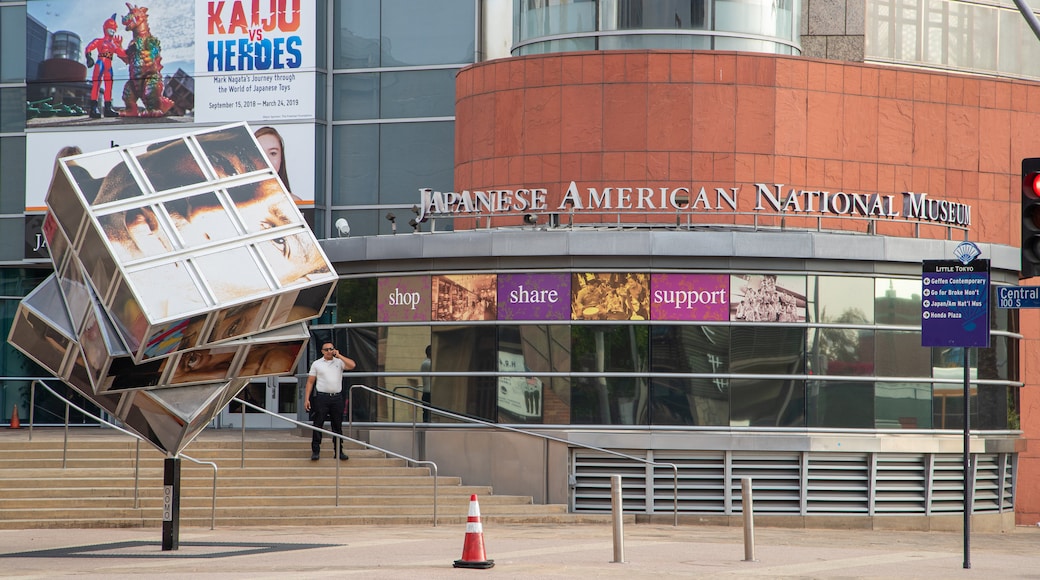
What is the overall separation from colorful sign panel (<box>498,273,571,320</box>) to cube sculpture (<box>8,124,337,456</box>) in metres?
8.36

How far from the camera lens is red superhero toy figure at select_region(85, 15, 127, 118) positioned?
114 feet

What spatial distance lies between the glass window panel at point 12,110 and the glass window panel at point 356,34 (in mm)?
7824

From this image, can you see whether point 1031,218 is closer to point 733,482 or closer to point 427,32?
point 733,482

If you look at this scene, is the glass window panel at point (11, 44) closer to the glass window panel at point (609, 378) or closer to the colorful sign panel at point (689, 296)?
the glass window panel at point (609, 378)

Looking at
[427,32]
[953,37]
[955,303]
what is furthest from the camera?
[427,32]

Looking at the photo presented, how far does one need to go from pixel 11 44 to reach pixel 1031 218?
90.5 feet

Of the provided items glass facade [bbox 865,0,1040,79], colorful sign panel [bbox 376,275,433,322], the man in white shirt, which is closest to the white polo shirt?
the man in white shirt

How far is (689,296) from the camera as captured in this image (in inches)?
920

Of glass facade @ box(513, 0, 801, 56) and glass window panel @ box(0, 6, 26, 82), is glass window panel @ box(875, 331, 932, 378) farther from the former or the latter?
glass window panel @ box(0, 6, 26, 82)

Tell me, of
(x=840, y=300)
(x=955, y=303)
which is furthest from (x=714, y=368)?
(x=955, y=303)

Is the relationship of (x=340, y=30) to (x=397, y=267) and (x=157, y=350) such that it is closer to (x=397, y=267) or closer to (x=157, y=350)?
(x=397, y=267)

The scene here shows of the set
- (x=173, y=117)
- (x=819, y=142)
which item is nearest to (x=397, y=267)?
(x=819, y=142)

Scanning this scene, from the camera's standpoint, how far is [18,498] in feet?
67.6

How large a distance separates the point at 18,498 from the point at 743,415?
10.9 m
